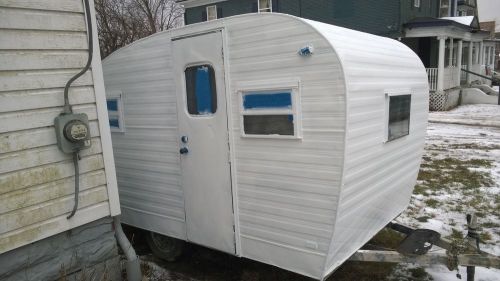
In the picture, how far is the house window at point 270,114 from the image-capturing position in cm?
353

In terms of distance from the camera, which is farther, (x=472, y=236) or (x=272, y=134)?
(x=472, y=236)

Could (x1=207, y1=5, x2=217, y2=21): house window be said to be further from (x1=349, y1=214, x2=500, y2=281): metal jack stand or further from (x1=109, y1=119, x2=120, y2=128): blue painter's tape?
(x1=349, y1=214, x2=500, y2=281): metal jack stand

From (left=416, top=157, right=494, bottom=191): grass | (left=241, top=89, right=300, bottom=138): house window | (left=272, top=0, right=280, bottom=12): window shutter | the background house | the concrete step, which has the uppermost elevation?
(left=272, top=0, right=280, bottom=12): window shutter

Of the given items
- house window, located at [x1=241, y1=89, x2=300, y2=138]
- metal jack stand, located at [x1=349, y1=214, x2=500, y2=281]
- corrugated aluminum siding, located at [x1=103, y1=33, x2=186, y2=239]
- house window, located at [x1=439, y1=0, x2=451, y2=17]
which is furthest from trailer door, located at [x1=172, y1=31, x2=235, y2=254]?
house window, located at [x1=439, y1=0, x2=451, y2=17]

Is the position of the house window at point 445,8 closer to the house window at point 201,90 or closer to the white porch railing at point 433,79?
the white porch railing at point 433,79

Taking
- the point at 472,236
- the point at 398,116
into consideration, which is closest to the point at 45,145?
the point at 398,116

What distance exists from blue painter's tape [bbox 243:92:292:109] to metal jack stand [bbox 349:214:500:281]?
1.63 meters

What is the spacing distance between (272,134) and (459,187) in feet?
17.4

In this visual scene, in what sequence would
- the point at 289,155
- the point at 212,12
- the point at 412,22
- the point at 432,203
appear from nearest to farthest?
the point at 289,155 < the point at 432,203 < the point at 412,22 < the point at 212,12

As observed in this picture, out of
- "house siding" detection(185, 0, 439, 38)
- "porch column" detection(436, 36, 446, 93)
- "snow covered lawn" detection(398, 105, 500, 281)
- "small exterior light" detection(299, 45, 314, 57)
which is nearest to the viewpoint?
"small exterior light" detection(299, 45, 314, 57)

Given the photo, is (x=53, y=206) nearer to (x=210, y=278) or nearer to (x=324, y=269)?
(x=210, y=278)

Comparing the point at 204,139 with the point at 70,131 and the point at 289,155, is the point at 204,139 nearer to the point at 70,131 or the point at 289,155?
the point at 289,155

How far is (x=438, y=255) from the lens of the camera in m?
3.81

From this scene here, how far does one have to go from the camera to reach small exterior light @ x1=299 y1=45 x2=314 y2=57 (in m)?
3.33
